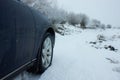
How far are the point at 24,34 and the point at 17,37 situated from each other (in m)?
0.21

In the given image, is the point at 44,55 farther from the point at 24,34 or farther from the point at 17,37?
the point at 17,37

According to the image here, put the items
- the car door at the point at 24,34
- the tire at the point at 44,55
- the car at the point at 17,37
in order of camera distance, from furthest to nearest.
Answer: the tire at the point at 44,55, the car door at the point at 24,34, the car at the point at 17,37

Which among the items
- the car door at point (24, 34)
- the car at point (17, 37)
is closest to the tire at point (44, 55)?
the car at point (17, 37)

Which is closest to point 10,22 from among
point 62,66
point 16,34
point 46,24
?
point 16,34

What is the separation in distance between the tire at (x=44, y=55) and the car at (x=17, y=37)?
59 millimetres

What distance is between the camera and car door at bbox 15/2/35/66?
1877 millimetres

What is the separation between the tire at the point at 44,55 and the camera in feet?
9.27

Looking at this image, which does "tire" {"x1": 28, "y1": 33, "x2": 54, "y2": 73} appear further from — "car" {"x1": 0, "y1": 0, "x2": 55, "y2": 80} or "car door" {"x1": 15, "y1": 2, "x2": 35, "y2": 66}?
"car door" {"x1": 15, "y1": 2, "x2": 35, "y2": 66}

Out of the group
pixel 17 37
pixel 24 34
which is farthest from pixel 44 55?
pixel 17 37

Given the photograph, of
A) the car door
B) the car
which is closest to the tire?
the car

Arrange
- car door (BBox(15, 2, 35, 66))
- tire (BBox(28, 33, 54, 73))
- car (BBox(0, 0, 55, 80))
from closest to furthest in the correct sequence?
1. car (BBox(0, 0, 55, 80))
2. car door (BBox(15, 2, 35, 66))
3. tire (BBox(28, 33, 54, 73))

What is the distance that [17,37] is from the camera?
1831mm

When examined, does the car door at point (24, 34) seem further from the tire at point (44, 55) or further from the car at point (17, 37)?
the tire at point (44, 55)

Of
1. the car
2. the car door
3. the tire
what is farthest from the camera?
the tire
